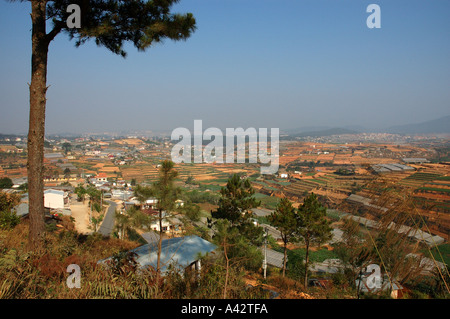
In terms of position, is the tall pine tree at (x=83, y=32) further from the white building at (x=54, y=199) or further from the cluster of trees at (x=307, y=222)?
the white building at (x=54, y=199)

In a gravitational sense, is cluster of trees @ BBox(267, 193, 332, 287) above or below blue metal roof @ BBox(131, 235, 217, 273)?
below

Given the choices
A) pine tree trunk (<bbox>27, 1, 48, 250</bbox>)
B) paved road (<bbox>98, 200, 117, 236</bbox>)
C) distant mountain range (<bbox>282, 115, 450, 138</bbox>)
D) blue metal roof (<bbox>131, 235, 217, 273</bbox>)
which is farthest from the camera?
distant mountain range (<bbox>282, 115, 450, 138</bbox>)

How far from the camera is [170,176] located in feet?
11.3

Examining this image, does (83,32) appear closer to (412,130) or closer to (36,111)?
(36,111)

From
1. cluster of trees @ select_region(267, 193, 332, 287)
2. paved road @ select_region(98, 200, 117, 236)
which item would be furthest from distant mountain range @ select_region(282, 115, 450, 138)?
cluster of trees @ select_region(267, 193, 332, 287)

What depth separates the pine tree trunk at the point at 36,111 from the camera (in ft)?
11.8

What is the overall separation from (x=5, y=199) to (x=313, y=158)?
124 ft

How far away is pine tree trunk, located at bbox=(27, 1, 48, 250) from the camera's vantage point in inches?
142

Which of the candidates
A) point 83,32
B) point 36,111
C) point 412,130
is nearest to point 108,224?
point 36,111

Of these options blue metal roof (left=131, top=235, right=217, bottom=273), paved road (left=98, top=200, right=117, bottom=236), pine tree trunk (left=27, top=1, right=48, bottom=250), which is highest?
pine tree trunk (left=27, top=1, right=48, bottom=250)

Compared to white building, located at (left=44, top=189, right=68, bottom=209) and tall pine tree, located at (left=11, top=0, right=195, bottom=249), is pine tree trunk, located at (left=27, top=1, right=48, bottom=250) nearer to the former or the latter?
tall pine tree, located at (left=11, top=0, right=195, bottom=249)

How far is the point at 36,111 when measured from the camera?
11.8 ft

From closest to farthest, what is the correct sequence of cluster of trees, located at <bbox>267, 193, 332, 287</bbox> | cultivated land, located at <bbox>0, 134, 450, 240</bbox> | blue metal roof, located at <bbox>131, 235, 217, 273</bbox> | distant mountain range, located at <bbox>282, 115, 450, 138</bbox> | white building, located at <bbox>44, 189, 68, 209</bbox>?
1. blue metal roof, located at <bbox>131, 235, 217, 273</bbox>
2. cluster of trees, located at <bbox>267, 193, 332, 287</bbox>
3. white building, located at <bbox>44, 189, 68, 209</bbox>
4. cultivated land, located at <bbox>0, 134, 450, 240</bbox>
5. distant mountain range, located at <bbox>282, 115, 450, 138</bbox>
